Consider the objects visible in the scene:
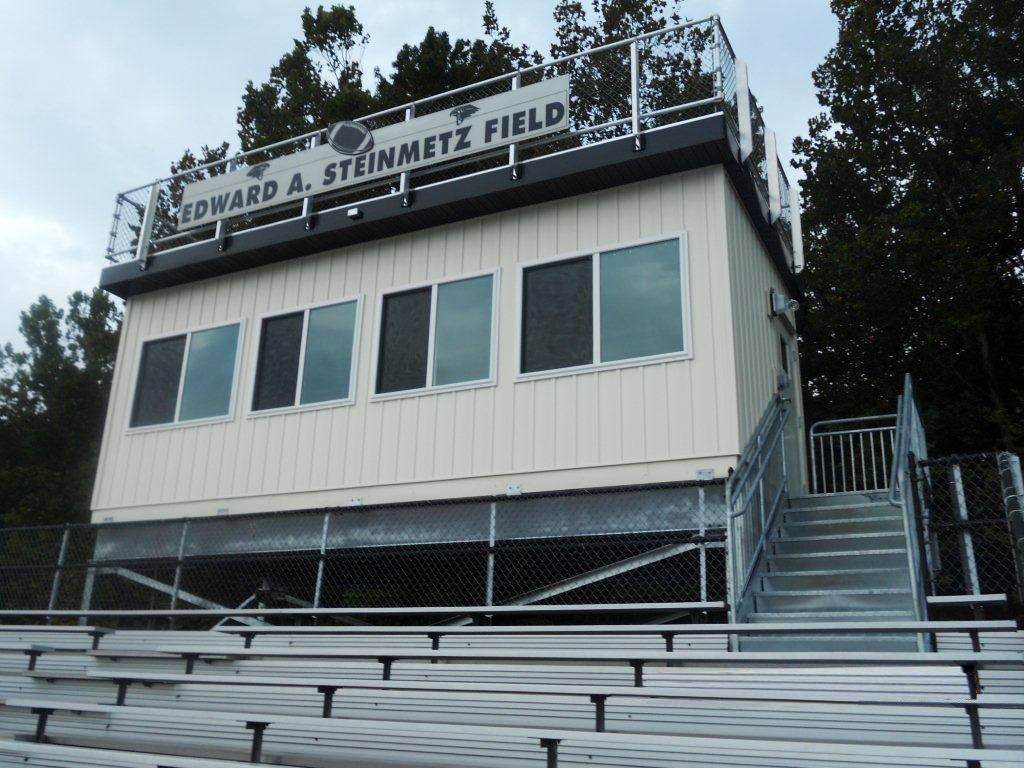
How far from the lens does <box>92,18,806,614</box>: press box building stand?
25.5 feet

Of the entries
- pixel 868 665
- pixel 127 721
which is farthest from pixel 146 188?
pixel 868 665

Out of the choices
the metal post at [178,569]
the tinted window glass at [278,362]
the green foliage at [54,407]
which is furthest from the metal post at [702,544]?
the green foliage at [54,407]

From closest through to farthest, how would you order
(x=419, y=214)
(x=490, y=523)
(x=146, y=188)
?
1. (x=490, y=523)
2. (x=419, y=214)
3. (x=146, y=188)

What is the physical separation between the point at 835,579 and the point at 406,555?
346 cm

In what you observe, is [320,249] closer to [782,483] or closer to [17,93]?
[782,483]

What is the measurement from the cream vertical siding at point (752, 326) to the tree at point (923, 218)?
23.7ft

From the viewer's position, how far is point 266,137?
72.0 ft

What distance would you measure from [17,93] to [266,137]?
8.03 meters

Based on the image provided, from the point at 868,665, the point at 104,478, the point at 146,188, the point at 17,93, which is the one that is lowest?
the point at 868,665

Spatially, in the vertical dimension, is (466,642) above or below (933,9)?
below

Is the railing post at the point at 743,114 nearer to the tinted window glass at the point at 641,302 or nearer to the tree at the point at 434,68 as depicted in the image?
the tinted window glass at the point at 641,302

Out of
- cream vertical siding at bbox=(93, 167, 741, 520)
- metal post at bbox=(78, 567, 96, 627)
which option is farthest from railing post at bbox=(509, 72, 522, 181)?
metal post at bbox=(78, 567, 96, 627)

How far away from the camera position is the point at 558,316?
832 cm

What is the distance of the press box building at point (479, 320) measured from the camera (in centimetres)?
777
